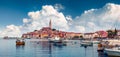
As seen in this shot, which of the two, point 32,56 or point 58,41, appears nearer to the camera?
point 32,56

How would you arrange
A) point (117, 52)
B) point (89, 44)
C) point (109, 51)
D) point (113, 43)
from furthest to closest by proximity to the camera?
point (89, 44), point (113, 43), point (109, 51), point (117, 52)

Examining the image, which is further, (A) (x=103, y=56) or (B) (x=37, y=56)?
(B) (x=37, y=56)

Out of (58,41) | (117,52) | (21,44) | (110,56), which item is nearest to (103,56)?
(110,56)

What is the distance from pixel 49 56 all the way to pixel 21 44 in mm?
69023

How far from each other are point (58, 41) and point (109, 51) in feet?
363

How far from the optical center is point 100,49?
81562 millimetres

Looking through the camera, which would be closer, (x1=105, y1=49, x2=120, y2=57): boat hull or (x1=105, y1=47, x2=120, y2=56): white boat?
Answer: (x1=105, y1=49, x2=120, y2=57): boat hull

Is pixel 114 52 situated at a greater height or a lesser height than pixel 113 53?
greater

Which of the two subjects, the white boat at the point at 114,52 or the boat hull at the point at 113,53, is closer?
the boat hull at the point at 113,53

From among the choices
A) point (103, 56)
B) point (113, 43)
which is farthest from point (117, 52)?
point (113, 43)

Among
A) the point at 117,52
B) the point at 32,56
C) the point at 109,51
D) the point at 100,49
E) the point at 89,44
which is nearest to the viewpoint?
the point at 117,52

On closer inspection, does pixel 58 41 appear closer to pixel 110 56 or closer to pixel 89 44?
pixel 89 44

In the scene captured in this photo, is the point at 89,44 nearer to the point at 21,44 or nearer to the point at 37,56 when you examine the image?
the point at 21,44

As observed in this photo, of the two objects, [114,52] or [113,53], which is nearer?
[114,52]
